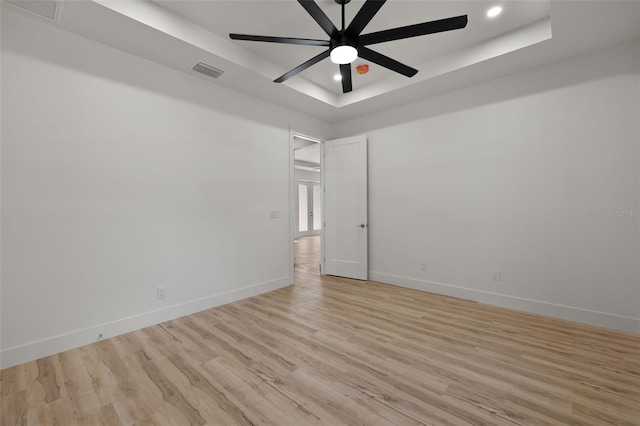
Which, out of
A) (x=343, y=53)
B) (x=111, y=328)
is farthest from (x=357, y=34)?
(x=111, y=328)

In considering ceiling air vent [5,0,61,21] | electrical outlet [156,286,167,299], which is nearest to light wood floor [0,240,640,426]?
electrical outlet [156,286,167,299]

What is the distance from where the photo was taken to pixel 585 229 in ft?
9.68

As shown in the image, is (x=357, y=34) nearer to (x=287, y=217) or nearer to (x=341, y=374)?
(x=341, y=374)

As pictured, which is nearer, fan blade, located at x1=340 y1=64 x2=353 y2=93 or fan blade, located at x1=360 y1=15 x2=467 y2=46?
fan blade, located at x1=360 y1=15 x2=467 y2=46

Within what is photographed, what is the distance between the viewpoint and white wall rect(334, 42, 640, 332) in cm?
279

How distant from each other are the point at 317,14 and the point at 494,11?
1.97m

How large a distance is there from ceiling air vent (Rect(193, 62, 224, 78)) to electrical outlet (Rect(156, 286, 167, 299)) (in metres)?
2.55

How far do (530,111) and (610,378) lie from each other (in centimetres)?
279

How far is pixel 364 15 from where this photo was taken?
6.22 feet

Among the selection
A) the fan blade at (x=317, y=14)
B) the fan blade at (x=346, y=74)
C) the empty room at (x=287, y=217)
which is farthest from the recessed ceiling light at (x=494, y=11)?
the fan blade at (x=317, y=14)

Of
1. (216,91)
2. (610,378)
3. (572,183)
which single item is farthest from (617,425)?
(216,91)

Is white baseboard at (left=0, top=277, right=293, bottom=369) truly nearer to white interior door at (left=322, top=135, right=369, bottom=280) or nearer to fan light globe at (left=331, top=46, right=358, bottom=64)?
white interior door at (left=322, top=135, right=369, bottom=280)

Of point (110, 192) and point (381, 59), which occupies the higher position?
point (381, 59)

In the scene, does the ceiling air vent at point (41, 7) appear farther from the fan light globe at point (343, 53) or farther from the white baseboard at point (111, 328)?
the white baseboard at point (111, 328)
